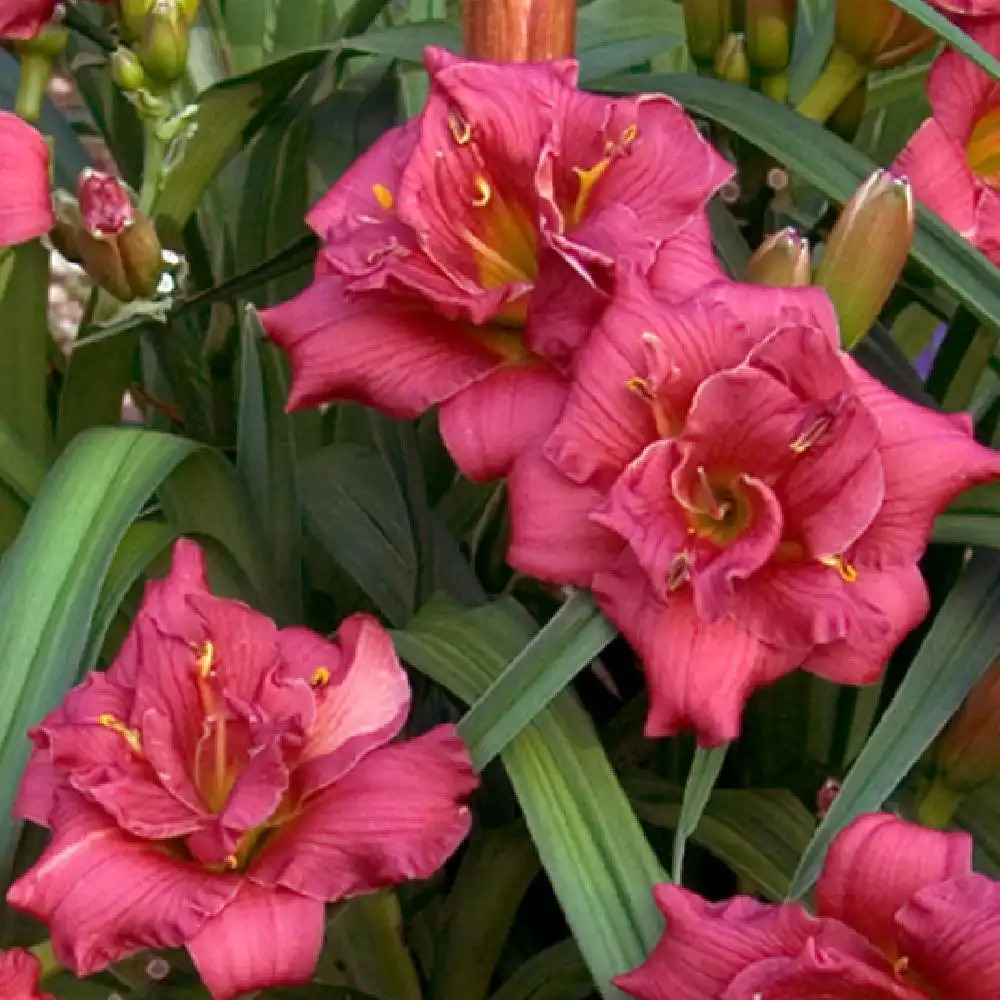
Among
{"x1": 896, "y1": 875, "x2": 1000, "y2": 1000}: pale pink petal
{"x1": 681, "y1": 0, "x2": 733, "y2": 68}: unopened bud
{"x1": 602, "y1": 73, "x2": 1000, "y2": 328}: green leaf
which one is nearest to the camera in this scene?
{"x1": 896, "y1": 875, "x2": 1000, "y2": 1000}: pale pink petal

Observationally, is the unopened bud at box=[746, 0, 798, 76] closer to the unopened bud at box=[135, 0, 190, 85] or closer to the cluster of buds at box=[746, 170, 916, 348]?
the cluster of buds at box=[746, 170, 916, 348]

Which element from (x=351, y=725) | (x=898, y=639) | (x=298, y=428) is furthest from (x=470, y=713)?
(x=298, y=428)

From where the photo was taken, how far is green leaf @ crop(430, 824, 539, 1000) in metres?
0.61

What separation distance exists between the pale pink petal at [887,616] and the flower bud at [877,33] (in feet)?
0.85

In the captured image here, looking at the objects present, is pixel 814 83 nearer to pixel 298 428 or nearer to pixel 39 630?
pixel 298 428

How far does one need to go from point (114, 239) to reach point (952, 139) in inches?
13.9

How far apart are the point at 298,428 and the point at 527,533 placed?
34 cm

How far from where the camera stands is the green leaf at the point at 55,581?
17.5 inches

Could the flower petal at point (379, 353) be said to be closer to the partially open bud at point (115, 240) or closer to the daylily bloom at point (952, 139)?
the partially open bud at point (115, 240)

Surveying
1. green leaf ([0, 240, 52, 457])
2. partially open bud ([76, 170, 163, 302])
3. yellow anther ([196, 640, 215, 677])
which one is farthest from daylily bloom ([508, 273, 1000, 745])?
green leaf ([0, 240, 52, 457])

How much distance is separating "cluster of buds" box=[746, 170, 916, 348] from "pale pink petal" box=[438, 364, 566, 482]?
0.09 m

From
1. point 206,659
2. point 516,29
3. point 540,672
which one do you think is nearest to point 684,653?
point 540,672

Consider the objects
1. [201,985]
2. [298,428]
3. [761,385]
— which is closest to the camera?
[761,385]

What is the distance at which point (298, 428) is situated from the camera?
75cm
